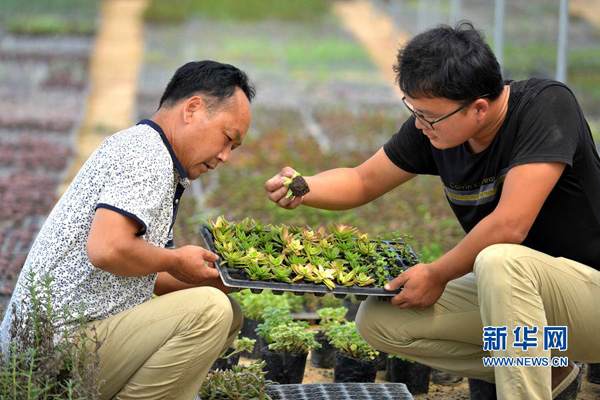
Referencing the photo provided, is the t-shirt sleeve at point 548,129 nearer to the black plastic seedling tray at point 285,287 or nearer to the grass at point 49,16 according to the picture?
the black plastic seedling tray at point 285,287

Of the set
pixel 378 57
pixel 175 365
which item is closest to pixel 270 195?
pixel 175 365

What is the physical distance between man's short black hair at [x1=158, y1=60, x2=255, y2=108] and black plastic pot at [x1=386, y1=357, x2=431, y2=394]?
141 centimetres

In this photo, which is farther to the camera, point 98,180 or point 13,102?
point 13,102

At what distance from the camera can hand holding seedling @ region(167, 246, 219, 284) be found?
3.52 m

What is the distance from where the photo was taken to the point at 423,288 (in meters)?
3.81

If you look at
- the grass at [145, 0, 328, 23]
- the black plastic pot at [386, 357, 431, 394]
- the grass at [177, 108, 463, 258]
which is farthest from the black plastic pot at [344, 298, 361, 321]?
the grass at [145, 0, 328, 23]

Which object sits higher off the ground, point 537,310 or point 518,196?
point 518,196

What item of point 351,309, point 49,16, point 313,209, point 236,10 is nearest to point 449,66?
point 351,309

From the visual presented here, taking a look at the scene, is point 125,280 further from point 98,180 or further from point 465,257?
point 465,257

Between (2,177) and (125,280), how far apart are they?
5.35 meters

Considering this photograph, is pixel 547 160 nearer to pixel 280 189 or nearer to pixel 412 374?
pixel 280 189

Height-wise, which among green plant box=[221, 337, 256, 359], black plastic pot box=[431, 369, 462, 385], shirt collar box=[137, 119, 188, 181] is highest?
shirt collar box=[137, 119, 188, 181]

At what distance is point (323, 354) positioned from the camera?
4703mm

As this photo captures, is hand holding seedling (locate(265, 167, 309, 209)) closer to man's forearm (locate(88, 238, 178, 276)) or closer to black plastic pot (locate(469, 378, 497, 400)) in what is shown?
man's forearm (locate(88, 238, 178, 276))
